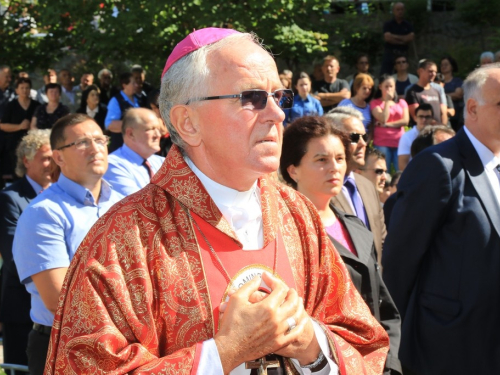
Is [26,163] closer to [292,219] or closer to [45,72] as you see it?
[292,219]

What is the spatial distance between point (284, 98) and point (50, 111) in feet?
31.4

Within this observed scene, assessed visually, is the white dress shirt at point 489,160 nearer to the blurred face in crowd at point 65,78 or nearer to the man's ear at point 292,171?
the man's ear at point 292,171

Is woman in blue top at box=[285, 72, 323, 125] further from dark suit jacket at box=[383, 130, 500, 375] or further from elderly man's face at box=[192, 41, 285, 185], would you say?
elderly man's face at box=[192, 41, 285, 185]

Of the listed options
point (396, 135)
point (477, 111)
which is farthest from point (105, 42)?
point (477, 111)

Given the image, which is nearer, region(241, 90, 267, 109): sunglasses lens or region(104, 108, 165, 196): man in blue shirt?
region(241, 90, 267, 109): sunglasses lens

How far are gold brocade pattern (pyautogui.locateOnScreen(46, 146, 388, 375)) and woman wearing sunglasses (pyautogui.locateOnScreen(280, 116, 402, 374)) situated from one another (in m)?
1.15

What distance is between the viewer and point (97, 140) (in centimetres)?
495

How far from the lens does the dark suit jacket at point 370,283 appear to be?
380 cm

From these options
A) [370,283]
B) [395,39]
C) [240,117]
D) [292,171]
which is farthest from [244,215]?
[395,39]

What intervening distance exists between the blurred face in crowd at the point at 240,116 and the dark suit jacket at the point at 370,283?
1.43 meters

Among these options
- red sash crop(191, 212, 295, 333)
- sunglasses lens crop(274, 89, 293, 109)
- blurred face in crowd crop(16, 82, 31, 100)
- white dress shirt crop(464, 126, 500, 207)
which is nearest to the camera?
red sash crop(191, 212, 295, 333)

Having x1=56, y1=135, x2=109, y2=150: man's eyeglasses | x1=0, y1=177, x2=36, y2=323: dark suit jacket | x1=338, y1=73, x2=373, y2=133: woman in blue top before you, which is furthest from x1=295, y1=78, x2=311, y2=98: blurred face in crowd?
x1=56, y1=135, x2=109, y2=150: man's eyeglasses

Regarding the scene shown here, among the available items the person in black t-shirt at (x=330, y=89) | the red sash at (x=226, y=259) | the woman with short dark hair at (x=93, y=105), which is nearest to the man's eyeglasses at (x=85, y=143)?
the red sash at (x=226, y=259)

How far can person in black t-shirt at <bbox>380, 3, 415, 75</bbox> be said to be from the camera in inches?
583
